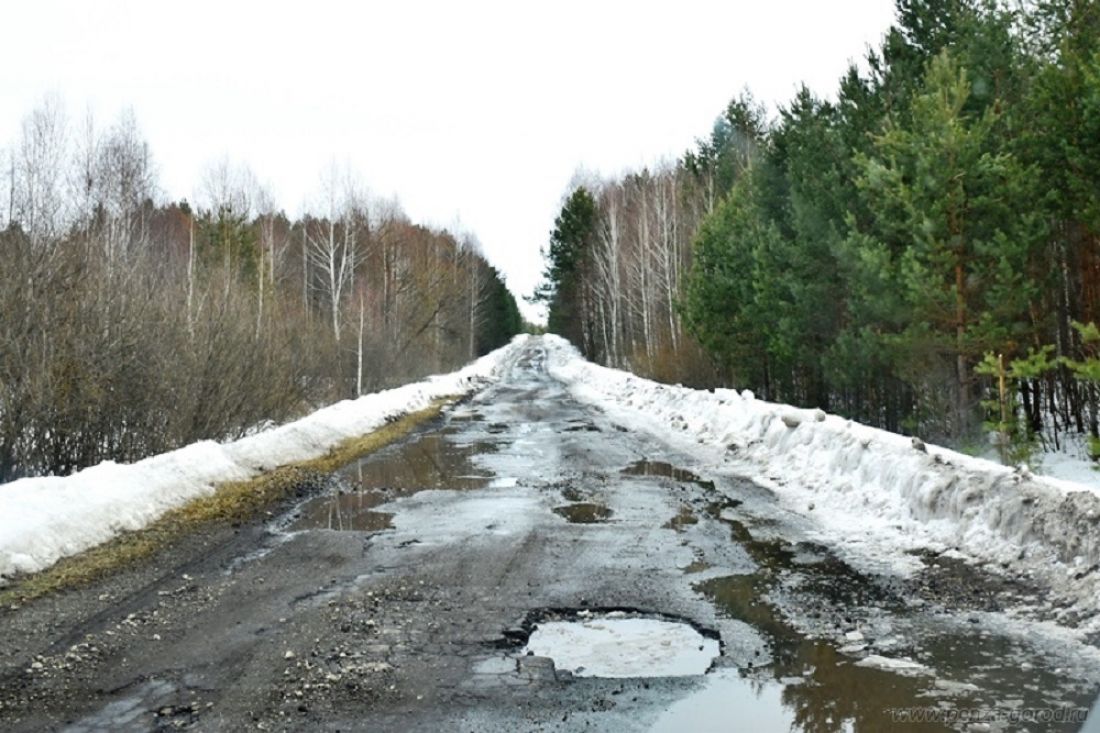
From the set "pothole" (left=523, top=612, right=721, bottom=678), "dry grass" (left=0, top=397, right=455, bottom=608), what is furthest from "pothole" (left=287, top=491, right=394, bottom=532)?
"pothole" (left=523, top=612, right=721, bottom=678)

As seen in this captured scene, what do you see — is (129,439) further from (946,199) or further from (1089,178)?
(1089,178)

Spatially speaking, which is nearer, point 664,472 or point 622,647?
point 622,647

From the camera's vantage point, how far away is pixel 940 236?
51.9 feet

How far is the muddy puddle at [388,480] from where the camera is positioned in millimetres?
10000

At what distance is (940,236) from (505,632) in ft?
42.7

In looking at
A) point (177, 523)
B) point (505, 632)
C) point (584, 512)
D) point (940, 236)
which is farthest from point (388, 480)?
point (940, 236)

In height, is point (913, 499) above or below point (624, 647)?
above

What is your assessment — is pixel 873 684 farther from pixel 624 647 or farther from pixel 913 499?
pixel 913 499

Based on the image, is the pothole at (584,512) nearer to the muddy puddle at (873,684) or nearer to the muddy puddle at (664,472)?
the muddy puddle at (664,472)

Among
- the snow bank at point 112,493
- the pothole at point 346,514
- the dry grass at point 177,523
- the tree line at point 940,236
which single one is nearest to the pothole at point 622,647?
the dry grass at point 177,523

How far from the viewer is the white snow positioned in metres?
5.06

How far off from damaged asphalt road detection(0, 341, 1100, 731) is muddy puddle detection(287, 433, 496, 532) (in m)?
0.14

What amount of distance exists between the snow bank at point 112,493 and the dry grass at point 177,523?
0.45ft

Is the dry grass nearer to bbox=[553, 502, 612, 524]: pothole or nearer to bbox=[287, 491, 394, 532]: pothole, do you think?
bbox=[287, 491, 394, 532]: pothole
